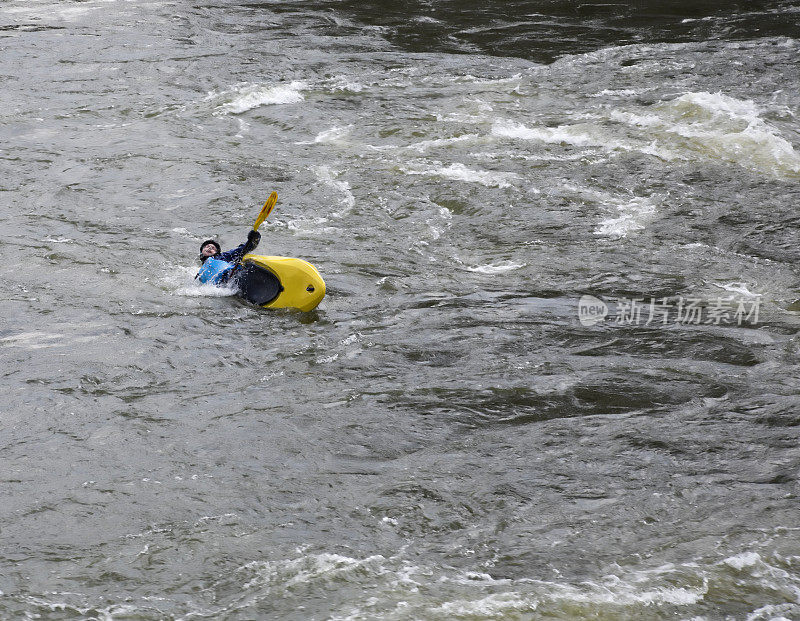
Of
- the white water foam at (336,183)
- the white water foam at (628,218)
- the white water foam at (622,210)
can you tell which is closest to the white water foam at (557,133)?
the white water foam at (622,210)

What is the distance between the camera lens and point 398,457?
5.75 meters

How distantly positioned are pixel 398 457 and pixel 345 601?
4.05 feet

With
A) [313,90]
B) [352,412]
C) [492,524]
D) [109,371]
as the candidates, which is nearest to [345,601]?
[492,524]

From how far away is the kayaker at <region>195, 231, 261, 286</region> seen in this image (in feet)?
25.7

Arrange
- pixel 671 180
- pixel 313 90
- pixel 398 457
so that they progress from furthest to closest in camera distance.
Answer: pixel 313 90, pixel 671 180, pixel 398 457

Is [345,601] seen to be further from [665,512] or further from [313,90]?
[313,90]

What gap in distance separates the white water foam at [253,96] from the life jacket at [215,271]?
542cm

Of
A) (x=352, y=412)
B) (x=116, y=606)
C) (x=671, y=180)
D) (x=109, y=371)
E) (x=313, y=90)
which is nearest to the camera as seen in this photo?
(x=116, y=606)

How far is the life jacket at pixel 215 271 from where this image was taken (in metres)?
7.83

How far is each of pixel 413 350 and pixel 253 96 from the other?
7.60 m

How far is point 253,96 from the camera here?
13.3 metres

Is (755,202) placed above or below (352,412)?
above

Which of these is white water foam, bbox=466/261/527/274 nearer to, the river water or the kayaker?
the river water

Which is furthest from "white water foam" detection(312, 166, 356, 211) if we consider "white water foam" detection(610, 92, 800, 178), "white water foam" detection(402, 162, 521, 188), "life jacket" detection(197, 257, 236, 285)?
"white water foam" detection(610, 92, 800, 178)
